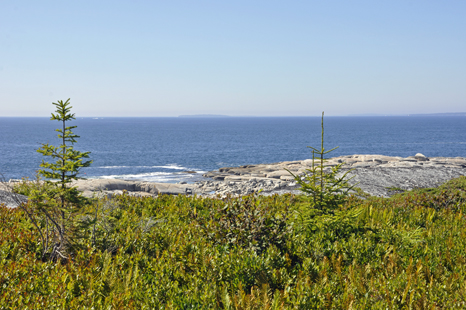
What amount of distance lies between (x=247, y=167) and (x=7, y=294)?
48850mm

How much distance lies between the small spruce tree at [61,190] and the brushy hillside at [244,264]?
30 centimetres

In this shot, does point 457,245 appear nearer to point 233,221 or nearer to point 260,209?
point 260,209

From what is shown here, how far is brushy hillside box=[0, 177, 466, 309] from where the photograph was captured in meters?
4.06

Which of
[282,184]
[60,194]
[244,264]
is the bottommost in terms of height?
[282,184]

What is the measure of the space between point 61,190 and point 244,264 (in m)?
3.76

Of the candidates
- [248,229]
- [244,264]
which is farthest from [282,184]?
[244,264]

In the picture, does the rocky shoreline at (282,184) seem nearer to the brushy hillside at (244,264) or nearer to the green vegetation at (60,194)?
the brushy hillside at (244,264)

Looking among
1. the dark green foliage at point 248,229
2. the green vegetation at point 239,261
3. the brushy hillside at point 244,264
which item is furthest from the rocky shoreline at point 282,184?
the dark green foliage at point 248,229

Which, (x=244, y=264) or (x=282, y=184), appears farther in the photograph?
(x=282, y=184)

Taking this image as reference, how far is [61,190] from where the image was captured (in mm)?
6270

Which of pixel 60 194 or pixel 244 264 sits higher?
pixel 60 194

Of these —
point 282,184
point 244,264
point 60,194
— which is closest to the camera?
point 244,264

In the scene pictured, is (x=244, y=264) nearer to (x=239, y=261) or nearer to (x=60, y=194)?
(x=239, y=261)

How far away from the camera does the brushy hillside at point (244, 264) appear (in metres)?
4.06
